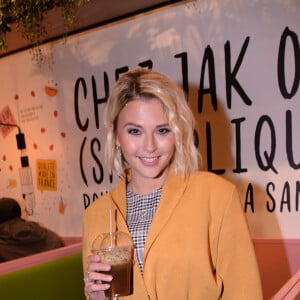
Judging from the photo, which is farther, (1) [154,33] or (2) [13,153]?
(2) [13,153]

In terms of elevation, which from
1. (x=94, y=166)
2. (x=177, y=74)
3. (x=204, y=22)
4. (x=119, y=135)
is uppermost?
(x=204, y=22)

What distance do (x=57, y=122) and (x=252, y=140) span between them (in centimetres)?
190

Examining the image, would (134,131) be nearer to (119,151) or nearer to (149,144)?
(149,144)

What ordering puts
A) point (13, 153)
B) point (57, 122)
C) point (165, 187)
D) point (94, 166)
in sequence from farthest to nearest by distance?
point (13, 153)
point (57, 122)
point (94, 166)
point (165, 187)

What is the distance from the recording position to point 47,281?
2256 mm

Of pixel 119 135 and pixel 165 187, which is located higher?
pixel 119 135

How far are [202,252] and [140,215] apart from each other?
29 centimetres

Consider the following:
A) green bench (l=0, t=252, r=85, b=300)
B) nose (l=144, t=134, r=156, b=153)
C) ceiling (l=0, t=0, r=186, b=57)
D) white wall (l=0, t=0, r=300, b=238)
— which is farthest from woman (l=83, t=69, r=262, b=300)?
ceiling (l=0, t=0, r=186, b=57)

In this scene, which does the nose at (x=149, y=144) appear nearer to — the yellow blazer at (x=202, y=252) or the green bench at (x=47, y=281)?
the yellow blazer at (x=202, y=252)

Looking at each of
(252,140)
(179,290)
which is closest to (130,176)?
(179,290)

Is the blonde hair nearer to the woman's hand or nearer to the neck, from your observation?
the neck

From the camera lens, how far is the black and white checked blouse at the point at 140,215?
1.47m

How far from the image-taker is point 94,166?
346cm

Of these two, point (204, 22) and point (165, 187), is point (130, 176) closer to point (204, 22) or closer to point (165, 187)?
point (165, 187)
